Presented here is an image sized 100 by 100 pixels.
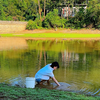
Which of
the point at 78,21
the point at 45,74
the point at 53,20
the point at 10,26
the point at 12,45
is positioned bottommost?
the point at 12,45

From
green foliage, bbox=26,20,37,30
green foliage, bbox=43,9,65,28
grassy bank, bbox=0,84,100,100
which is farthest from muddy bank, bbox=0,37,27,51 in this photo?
green foliage, bbox=43,9,65,28

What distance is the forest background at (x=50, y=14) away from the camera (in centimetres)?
4288

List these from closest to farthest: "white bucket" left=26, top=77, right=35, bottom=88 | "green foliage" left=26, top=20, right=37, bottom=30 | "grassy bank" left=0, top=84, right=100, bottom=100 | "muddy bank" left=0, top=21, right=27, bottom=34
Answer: "grassy bank" left=0, top=84, right=100, bottom=100 → "white bucket" left=26, top=77, right=35, bottom=88 → "muddy bank" left=0, top=21, right=27, bottom=34 → "green foliage" left=26, top=20, right=37, bottom=30

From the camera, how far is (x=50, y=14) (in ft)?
141

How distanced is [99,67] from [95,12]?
32640mm

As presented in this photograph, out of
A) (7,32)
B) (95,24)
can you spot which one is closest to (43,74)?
(7,32)

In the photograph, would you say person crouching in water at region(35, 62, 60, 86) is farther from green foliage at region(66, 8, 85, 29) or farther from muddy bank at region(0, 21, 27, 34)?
green foliage at region(66, 8, 85, 29)

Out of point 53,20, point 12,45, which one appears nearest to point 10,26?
point 53,20

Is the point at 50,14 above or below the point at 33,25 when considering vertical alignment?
above

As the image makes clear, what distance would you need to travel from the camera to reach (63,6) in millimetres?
48062

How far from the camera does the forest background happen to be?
42875 mm

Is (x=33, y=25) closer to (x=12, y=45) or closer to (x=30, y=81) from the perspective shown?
(x=12, y=45)

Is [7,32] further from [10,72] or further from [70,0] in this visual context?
[10,72]

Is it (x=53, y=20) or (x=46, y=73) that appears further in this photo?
(x=53, y=20)
